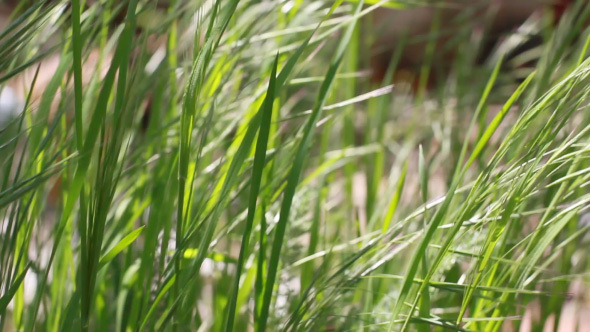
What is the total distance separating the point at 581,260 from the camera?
2.31 ft

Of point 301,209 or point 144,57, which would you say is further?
point 301,209

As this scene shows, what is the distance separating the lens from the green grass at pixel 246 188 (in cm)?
37

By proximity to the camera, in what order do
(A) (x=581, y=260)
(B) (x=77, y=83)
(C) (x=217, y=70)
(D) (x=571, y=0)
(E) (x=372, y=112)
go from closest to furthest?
(B) (x=77, y=83) → (C) (x=217, y=70) → (A) (x=581, y=260) → (E) (x=372, y=112) → (D) (x=571, y=0)

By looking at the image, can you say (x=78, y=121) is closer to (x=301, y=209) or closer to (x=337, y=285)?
(x=337, y=285)

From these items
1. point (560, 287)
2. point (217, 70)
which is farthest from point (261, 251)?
point (560, 287)

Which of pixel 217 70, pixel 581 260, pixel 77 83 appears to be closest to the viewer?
pixel 77 83

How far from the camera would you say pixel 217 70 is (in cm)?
Result: 54

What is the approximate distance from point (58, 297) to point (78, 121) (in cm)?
22

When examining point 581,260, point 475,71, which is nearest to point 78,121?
point 581,260

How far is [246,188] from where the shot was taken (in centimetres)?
52

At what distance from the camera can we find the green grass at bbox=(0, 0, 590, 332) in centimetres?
37

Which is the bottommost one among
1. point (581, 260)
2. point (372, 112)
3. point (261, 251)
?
point (581, 260)

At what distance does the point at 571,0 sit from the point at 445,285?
95cm

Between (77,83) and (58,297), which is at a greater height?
(77,83)
